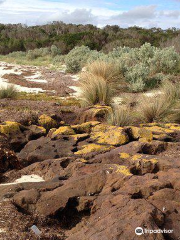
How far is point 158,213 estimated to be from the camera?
303cm

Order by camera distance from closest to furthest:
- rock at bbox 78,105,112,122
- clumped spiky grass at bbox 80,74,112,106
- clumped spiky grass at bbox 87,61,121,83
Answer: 1. rock at bbox 78,105,112,122
2. clumped spiky grass at bbox 80,74,112,106
3. clumped spiky grass at bbox 87,61,121,83

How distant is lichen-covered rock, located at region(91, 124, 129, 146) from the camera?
19.1ft

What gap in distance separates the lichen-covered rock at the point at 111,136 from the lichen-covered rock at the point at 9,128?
161 centimetres

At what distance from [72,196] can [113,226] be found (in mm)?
891

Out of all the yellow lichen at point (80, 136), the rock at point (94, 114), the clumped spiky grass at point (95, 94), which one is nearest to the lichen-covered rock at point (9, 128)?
the yellow lichen at point (80, 136)

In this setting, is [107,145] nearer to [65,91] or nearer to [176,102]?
[176,102]

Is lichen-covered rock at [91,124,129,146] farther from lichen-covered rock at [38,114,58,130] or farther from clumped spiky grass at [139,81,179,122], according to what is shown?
clumped spiky grass at [139,81,179,122]

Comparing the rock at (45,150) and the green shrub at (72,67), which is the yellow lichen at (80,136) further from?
the green shrub at (72,67)

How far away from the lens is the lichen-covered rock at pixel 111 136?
5817 mm

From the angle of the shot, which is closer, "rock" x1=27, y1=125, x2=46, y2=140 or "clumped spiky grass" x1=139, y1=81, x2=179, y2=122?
"rock" x1=27, y1=125, x2=46, y2=140

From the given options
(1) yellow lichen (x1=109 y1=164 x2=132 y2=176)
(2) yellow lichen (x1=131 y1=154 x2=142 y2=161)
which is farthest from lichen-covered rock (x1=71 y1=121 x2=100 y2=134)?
(1) yellow lichen (x1=109 y1=164 x2=132 y2=176)

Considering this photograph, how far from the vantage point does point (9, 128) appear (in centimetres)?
651

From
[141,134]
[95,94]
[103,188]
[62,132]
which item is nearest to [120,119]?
[141,134]

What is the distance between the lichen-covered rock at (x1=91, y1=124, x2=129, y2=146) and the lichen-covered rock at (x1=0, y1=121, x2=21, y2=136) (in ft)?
5.28
